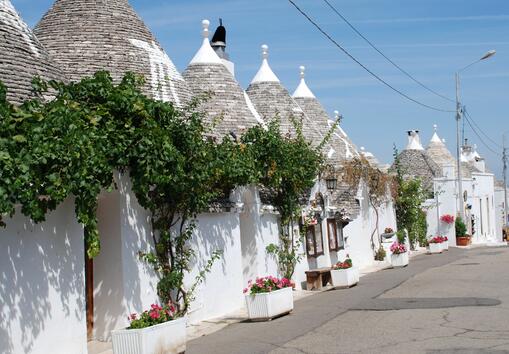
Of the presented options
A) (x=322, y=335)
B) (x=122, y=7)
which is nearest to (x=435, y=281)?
(x=322, y=335)

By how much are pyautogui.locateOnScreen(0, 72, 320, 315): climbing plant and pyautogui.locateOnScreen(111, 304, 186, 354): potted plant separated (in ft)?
4.39

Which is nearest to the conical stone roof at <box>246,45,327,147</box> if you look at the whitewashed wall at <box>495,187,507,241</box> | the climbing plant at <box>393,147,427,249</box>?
the climbing plant at <box>393,147,427,249</box>

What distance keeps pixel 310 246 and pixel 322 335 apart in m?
11.3

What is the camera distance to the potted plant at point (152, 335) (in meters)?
10.6

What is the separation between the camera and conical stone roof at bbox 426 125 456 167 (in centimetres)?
5528

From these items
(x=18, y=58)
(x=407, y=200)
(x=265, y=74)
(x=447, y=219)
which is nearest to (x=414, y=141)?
(x=447, y=219)

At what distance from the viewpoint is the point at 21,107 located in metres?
10.4

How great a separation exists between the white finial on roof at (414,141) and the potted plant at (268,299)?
116ft

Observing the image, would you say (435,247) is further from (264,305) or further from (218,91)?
(264,305)

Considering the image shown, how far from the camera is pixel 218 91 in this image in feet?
70.3

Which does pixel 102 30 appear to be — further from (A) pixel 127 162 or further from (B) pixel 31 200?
(B) pixel 31 200

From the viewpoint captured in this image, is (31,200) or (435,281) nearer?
(31,200)

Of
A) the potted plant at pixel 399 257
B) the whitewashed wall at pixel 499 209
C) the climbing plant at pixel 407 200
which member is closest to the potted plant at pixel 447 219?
the climbing plant at pixel 407 200

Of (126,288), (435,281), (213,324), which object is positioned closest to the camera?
(126,288)
